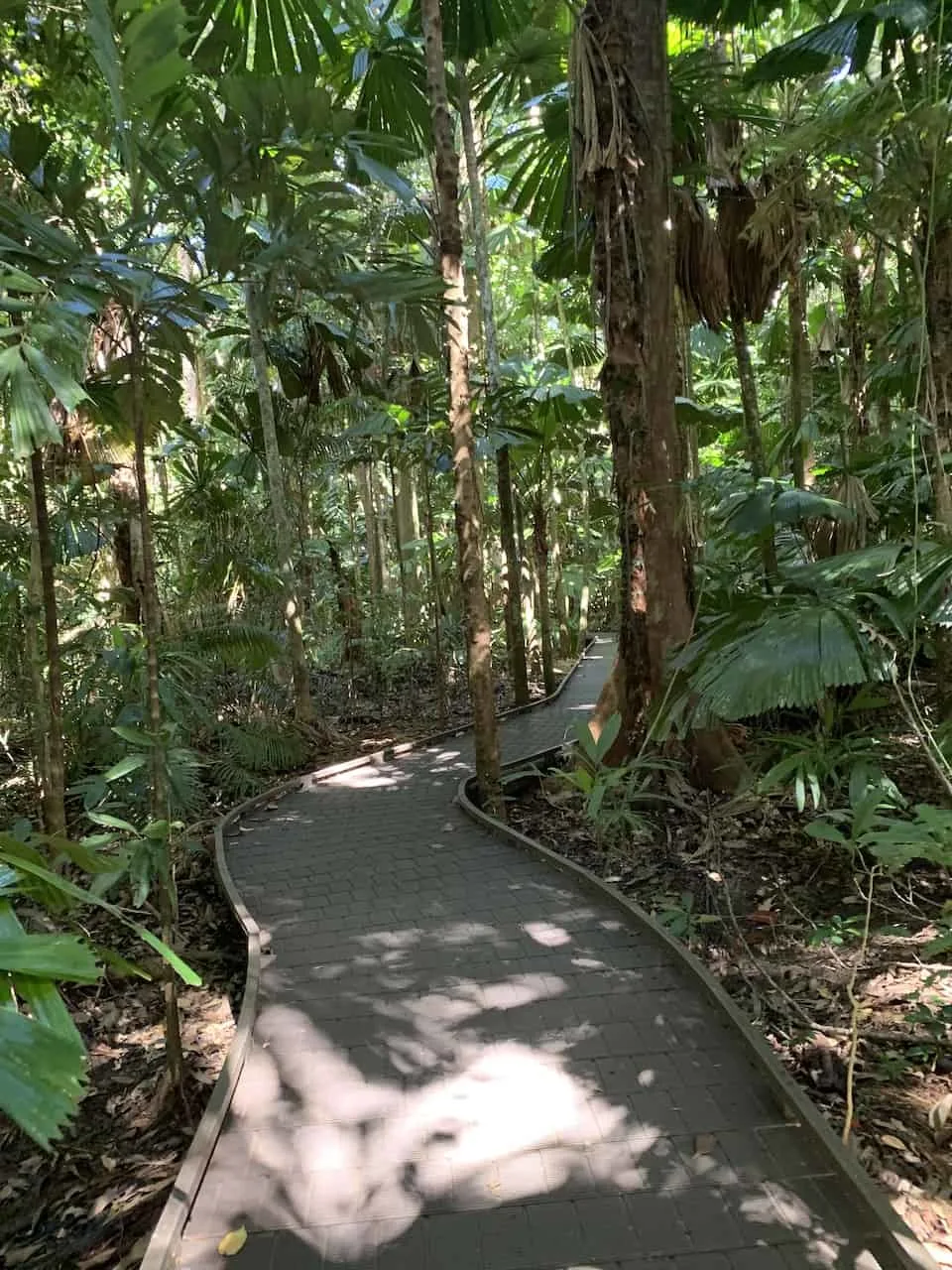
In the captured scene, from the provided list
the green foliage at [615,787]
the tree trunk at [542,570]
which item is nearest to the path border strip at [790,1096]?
the green foliage at [615,787]

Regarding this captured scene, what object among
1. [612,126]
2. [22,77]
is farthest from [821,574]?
[22,77]

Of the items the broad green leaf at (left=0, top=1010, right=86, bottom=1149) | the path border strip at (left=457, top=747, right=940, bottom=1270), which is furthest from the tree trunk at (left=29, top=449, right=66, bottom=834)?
the broad green leaf at (left=0, top=1010, right=86, bottom=1149)

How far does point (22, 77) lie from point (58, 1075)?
4.54 meters

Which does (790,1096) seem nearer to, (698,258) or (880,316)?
(880,316)

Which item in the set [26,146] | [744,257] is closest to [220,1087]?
[26,146]

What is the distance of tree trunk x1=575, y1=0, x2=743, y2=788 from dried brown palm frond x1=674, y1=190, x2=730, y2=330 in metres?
0.80

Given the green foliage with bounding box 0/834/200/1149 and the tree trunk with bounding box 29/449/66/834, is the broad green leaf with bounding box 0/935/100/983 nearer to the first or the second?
the green foliage with bounding box 0/834/200/1149

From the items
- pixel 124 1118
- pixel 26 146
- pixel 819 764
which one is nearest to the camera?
pixel 26 146

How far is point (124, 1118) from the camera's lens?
3443mm

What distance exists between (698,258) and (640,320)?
50.2 inches

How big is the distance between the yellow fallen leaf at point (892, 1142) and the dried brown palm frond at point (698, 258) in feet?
19.0

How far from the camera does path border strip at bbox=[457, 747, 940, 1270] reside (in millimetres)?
2039

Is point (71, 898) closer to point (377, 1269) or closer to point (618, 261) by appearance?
point (377, 1269)

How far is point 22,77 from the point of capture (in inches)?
147
